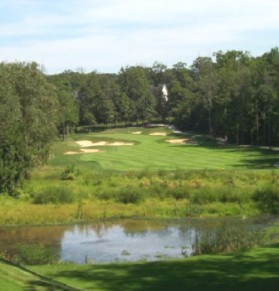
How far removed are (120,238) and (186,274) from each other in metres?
15.5

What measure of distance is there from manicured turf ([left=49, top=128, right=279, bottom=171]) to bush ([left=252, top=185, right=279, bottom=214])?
1502 cm

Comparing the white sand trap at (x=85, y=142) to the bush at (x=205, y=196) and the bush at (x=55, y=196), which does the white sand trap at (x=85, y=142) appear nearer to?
the bush at (x=55, y=196)

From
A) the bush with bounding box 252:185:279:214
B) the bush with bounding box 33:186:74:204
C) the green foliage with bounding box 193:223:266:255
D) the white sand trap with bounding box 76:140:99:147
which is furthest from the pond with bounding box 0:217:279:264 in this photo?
the white sand trap with bounding box 76:140:99:147

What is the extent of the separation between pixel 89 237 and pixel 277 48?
73.7 meters

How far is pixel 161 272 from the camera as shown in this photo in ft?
60.8

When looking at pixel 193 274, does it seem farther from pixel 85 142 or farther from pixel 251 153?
pixel 85 142

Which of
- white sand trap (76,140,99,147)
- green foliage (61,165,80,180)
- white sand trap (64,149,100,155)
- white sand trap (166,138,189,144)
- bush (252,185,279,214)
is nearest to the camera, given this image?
bush (252,185,279,214)

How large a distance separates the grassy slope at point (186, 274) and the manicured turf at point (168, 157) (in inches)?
1383

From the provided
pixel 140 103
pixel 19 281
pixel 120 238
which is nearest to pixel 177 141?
pixel 140 103

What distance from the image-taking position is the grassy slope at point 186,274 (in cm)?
1620

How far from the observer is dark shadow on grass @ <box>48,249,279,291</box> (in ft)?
52.9

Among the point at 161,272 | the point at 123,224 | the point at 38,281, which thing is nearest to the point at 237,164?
the point at 123,224

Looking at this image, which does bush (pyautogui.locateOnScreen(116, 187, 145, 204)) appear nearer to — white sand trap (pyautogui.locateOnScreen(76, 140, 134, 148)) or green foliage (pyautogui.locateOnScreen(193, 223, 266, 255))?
green foliage (pyautogui.locateOnScreen(193, 223, 266, 255))

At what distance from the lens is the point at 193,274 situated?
17812 millimetres
